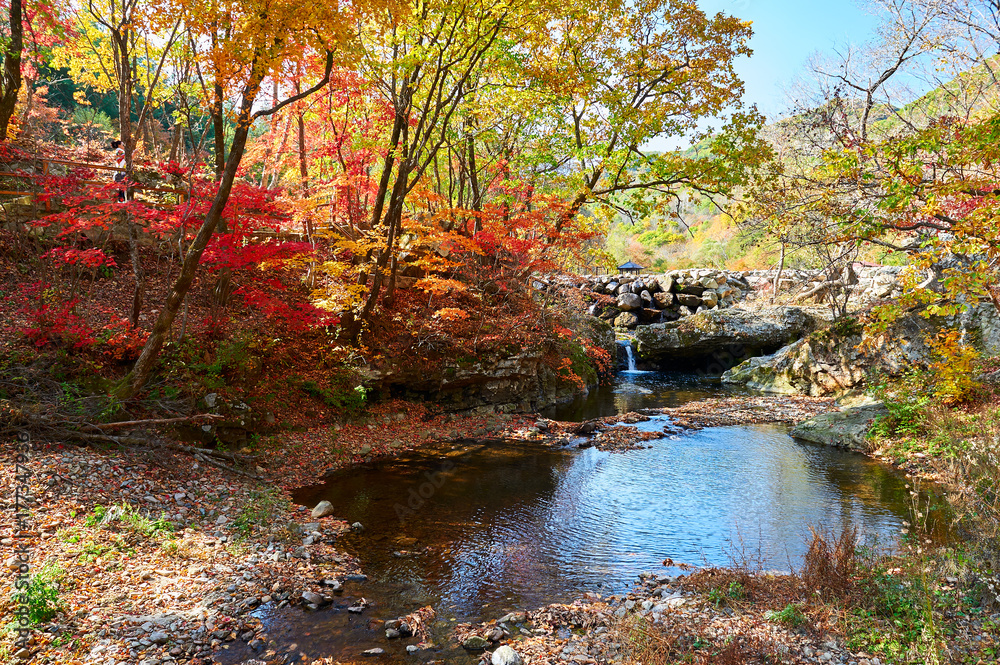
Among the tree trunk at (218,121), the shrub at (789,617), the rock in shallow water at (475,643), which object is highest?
the tree trunk at (218,121)

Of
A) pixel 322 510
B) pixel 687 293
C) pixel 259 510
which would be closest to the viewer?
pixel 259 510

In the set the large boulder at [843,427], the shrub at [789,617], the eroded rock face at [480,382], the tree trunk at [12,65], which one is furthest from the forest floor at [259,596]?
the large boulder at [843,427]

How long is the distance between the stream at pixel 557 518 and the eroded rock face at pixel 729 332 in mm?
9945

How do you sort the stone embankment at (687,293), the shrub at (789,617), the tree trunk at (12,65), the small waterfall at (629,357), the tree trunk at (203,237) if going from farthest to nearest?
the stone embankment at (687,293) → the small waterfall at (629,357) → the tree trunk at (12,65) → the tree trunk at (203,237) → the shrub at (789,617)

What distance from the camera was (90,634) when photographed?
4328mm

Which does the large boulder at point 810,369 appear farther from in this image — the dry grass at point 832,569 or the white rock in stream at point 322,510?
the white rock in stream at point 322,510

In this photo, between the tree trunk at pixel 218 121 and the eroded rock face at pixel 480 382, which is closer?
the tree trunk at pixel 218 121

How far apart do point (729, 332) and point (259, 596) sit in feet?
68.1

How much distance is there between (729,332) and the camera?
22.1 meters

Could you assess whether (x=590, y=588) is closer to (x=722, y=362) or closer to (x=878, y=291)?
(x=722, y=362)

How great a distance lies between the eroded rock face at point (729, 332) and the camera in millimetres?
22109

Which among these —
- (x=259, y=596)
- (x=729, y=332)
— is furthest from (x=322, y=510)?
(x=729, y=332)

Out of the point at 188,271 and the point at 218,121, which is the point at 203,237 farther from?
the point at 218,121

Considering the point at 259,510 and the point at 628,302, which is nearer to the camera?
the point at 259,510
